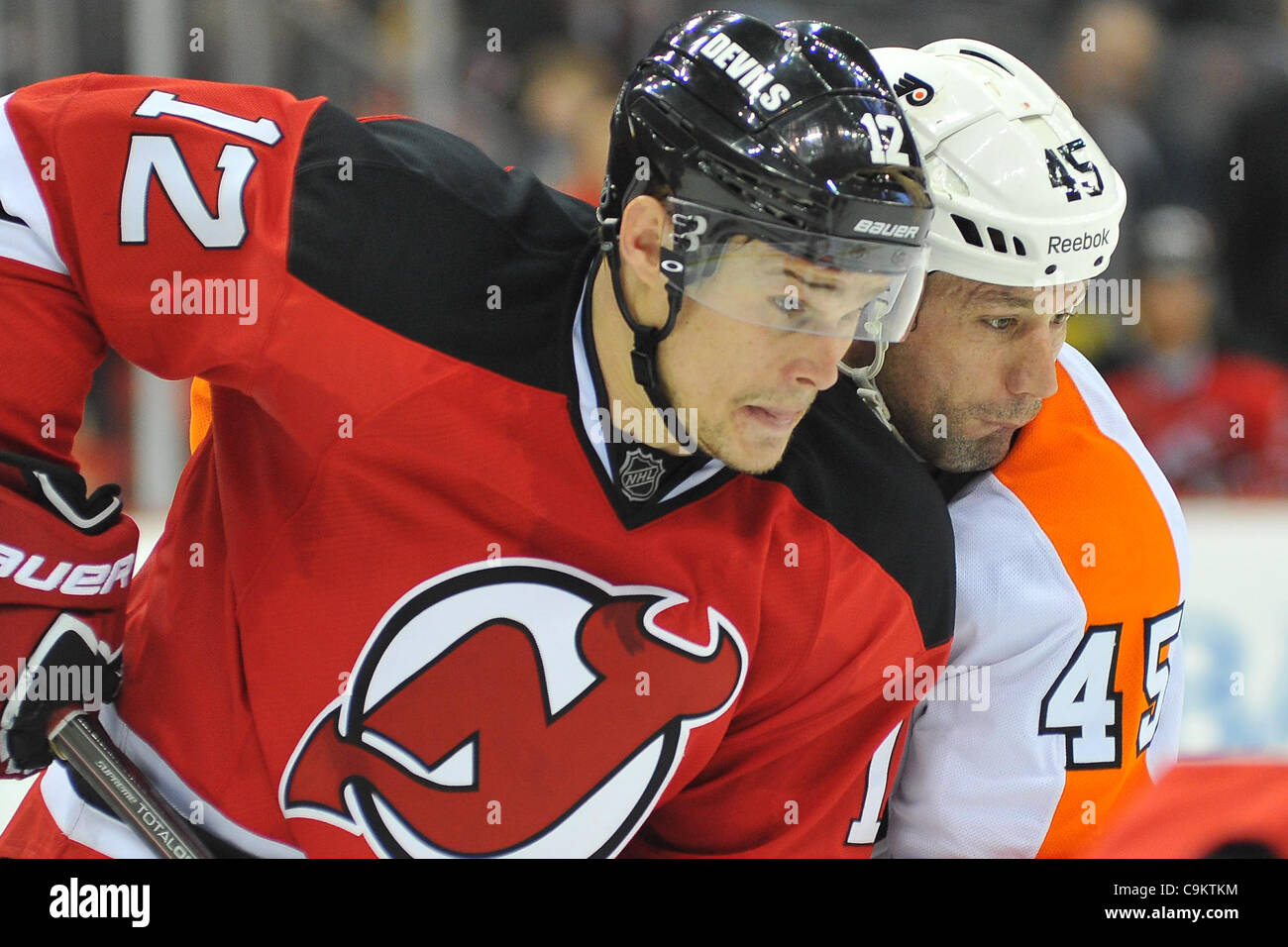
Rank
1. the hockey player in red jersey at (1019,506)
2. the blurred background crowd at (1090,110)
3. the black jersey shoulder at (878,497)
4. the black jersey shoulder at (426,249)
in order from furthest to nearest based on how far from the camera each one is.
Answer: the blurred background crowd at (1090,110) < the hockey player in red jersey at (1019,506) < the black jersey shoulder at (878,497) < the black jersey shoulder at (426,249)

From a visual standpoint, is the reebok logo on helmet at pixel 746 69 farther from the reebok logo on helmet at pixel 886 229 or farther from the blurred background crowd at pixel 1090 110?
the blurred background crowd at pixel 1090 110

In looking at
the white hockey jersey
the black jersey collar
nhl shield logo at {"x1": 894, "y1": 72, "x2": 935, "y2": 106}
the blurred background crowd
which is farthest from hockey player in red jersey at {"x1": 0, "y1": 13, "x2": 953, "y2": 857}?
the blurred background crowd

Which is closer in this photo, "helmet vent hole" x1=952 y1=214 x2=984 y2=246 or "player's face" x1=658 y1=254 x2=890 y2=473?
"player's face" x1=658 y1=254 x2=890 y2=473

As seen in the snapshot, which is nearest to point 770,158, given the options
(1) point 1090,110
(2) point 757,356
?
(2) point 757,356

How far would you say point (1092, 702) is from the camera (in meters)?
1.78

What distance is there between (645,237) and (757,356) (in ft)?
0.52

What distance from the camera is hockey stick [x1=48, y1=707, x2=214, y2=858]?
62.8 inches

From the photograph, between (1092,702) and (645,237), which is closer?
(645,237)

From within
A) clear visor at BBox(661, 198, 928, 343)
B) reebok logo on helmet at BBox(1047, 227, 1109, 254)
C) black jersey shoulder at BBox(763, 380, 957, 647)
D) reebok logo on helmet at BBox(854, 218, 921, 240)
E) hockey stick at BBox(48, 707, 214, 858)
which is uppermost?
reebok logo on helmet at BBox(1047, 227, 1109, 254)

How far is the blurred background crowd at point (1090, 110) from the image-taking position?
12.4ft

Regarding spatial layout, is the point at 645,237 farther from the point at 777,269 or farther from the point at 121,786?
the point at 121,786

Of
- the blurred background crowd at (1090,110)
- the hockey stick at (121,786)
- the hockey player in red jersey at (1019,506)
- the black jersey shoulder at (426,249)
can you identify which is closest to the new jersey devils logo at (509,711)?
the hockey stick at (121,786)

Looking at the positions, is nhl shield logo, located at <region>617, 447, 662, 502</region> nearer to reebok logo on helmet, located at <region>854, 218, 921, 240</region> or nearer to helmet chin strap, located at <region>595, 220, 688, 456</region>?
helmet chin strap, located at <region>595, 220, 688, 456</region>
